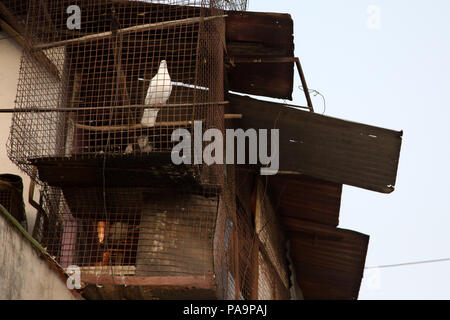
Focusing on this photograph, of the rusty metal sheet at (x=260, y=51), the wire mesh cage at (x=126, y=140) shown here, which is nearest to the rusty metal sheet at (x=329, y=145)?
the rusty metal sheet at (x=260, y=51)

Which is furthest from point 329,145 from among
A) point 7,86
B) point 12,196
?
point 7,86

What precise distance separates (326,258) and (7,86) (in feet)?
18.5

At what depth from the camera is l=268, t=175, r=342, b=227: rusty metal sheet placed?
38.3ft

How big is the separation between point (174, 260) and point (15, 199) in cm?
195

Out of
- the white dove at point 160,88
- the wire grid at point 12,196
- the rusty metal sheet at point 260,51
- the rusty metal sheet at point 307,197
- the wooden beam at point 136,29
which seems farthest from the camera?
the rusty metal sheet at point 307,197

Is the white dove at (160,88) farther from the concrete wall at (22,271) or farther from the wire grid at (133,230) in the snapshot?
the concrete wall at (22,271)

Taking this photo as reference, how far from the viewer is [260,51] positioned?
10.3 m

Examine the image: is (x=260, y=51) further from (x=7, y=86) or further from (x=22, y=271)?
(x=22, y=271)

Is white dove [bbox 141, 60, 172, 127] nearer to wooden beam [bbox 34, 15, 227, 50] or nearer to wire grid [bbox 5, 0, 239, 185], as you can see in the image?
wire grid [bbox 5, 0, 239, 185]

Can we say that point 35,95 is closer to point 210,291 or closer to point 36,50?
point 36,50

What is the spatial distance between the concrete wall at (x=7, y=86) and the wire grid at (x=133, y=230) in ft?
2.92

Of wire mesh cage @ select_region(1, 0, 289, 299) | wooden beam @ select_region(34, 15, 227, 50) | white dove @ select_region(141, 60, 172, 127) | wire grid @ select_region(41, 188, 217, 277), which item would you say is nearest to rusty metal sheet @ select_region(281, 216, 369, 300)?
wire mesh cage @ select_region(1, 0, 289, 299)

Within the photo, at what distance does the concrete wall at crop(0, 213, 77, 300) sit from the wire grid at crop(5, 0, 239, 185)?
127cm

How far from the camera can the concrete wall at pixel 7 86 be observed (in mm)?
10383
